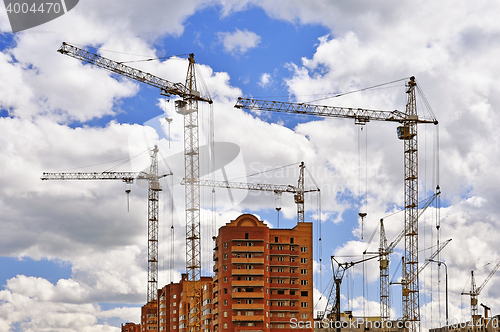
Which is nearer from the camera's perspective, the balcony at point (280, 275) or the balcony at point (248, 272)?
the balcony at point (248, 272)

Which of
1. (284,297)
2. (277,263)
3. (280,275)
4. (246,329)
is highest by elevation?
(277,263)

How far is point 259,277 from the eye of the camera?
174 metres

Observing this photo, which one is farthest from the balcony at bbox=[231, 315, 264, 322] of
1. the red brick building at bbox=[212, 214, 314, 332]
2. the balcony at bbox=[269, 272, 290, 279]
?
the balcony at bbox=[269, 272, 290, 279]

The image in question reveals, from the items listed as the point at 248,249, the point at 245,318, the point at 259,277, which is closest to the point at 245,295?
the point at 245,318

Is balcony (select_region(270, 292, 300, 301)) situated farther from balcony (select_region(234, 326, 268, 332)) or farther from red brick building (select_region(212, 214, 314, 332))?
balcony (select_region(234, 326, 268, 332))

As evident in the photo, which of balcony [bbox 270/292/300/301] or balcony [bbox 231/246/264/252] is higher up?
balcony [bbox 231/246/264/252]

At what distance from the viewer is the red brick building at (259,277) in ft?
563

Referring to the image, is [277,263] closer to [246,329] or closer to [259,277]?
[259,277]

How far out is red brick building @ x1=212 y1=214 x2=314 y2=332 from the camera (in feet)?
563

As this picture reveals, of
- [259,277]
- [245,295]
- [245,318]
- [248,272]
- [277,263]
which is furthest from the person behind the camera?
[277,263]

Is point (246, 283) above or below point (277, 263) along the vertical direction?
below

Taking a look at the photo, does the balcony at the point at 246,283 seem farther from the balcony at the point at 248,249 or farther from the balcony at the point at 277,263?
the balcony at the point at 277,263

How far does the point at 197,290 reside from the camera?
188000 millimetres

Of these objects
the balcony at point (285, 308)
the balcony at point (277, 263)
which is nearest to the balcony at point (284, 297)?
the balcony at point (285, 308)
